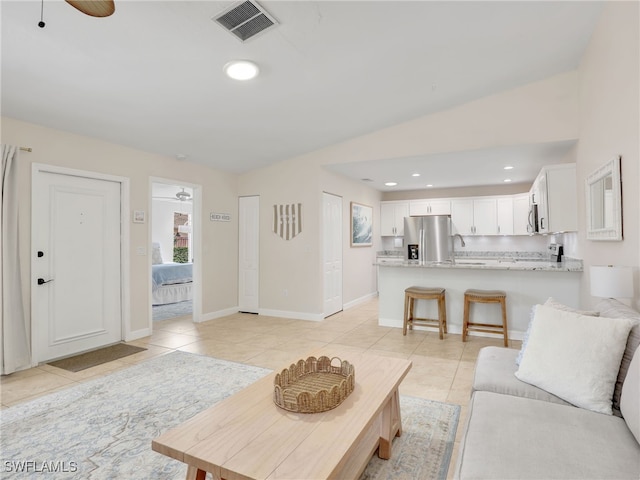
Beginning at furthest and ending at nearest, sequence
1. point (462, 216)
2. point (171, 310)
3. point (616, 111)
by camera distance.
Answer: point (462, 216)
point (171, 310)
point (616, 111)

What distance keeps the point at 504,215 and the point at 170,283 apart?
688 centimetres

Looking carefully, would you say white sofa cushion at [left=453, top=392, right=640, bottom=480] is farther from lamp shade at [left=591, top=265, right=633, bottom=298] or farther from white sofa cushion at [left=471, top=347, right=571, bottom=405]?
lamp shade at [left=591, top=265, right=633, bottom=298]

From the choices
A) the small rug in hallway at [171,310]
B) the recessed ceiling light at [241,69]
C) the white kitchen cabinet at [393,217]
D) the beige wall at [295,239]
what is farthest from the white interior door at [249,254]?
the white kitchen cabinet at [393,217]

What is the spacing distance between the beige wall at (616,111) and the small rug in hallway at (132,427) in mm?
1768

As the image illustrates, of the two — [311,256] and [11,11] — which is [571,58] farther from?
[11,11]

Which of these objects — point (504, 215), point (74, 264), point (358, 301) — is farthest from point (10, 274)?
point (504, 215)

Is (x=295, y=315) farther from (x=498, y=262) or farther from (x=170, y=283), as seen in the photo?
(x=498, y=262)

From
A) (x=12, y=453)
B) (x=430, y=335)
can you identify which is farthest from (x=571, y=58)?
(x=12, y=453)

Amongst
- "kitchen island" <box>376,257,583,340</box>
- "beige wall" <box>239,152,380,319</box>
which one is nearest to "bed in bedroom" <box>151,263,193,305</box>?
"beige wall" <box>239,152,380,319</box>

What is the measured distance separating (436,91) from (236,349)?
373 centimetres

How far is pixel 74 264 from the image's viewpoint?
396cm

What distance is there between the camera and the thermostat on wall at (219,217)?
18.7 ft

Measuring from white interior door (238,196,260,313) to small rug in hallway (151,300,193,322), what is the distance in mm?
1062

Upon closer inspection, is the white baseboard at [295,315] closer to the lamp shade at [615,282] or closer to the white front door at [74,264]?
the white front door at [74,264]
